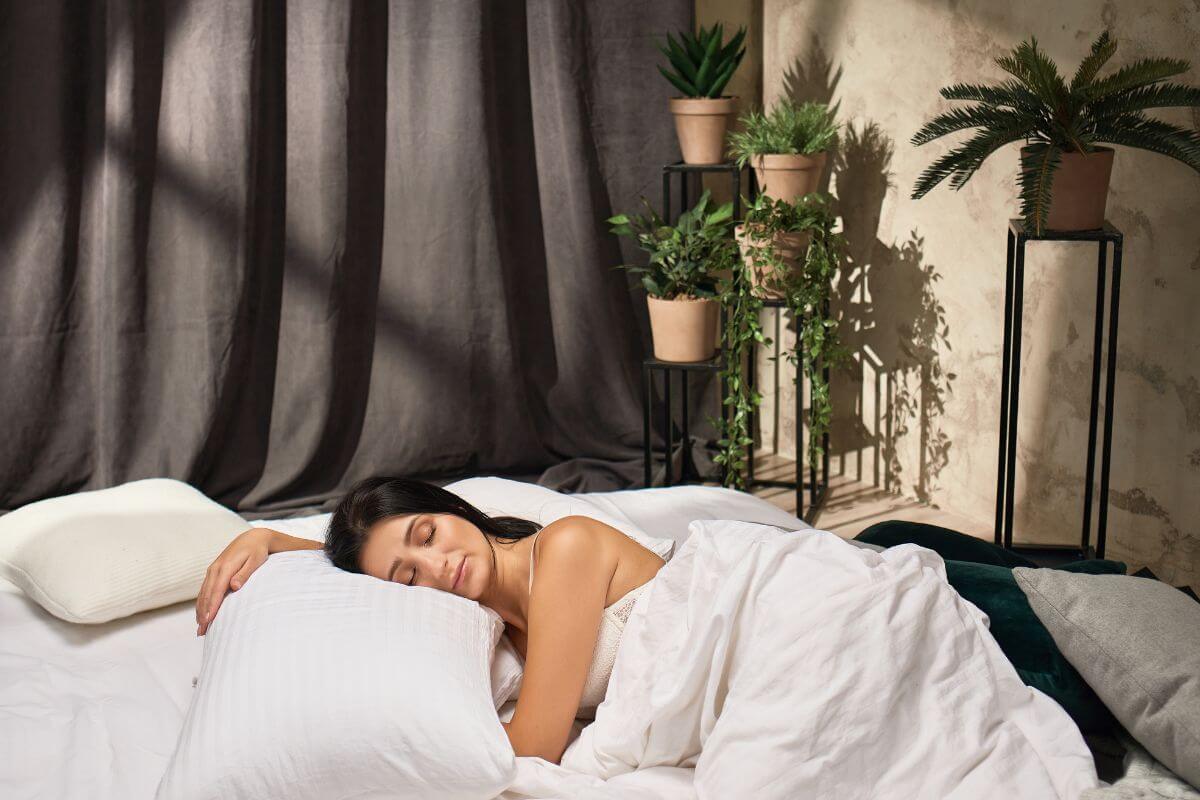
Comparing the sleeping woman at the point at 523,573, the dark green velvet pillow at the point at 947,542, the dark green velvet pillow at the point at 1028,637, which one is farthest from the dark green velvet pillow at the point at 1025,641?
the sleeping woman at the point at 523,573

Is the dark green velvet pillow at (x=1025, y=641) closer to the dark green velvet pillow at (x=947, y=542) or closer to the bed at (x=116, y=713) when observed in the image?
the bed at (x=116, y=713)

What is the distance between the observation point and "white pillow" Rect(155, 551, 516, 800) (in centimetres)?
125

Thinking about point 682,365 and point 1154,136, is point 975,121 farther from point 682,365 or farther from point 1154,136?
point 682,365

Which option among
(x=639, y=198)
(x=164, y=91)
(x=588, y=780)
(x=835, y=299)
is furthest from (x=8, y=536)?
(x=835, y=299)

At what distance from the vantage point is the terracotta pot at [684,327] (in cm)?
304

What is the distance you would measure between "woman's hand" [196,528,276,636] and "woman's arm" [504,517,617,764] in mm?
443

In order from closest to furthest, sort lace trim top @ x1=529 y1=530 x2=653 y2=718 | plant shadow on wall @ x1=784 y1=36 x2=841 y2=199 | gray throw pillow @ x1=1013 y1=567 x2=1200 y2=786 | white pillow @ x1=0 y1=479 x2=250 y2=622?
1. gray throw pillow @ x1=1013 y1=567 x2=1200 y2=786
2. lace trim top @ x1=529 y1=530 x2=653 y2=718
3. white pillow @ x1=0 y1=479 x2=250 y2=622
4. plant shadow on wall @ x1=784 y1=36 x2=841 y2=199

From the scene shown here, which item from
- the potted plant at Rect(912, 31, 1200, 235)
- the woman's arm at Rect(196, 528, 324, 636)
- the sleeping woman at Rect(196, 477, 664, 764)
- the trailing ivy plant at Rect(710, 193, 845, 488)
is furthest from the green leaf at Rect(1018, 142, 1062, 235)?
the woman's arm at Rect(196, 528, 324, 636)

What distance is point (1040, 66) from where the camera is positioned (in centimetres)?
229

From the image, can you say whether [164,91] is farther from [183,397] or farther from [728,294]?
[728,294]

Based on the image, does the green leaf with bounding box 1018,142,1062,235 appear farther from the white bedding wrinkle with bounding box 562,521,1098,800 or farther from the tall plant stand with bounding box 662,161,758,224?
the white bedding wrinkle with bounding box 562,521,1098,800

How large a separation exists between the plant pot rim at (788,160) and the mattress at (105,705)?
1295mm

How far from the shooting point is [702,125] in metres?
3.11

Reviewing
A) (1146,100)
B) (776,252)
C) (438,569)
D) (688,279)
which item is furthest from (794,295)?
(438,569)
